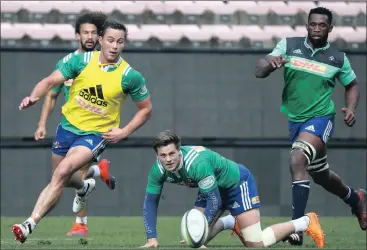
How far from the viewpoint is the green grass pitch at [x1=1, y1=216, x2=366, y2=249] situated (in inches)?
383

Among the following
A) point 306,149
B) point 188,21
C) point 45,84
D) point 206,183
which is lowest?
point 206,183

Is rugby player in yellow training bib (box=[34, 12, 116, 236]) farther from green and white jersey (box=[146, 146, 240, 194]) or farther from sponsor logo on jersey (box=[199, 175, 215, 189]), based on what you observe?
sponsor logo on jersey (box=[199, 175, 215, 189])

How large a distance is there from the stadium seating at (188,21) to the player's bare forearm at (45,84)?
7.08 metres

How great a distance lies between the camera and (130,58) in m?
14.8

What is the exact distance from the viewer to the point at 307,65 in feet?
34.9

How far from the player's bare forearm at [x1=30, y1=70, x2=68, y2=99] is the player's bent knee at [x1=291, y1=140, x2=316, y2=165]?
228cm

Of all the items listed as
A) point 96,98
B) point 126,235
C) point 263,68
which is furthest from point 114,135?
point 126,235

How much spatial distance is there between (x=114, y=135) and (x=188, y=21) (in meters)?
8.17

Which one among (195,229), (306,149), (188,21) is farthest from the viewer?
(188,21)

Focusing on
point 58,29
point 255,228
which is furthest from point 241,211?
point 58,29

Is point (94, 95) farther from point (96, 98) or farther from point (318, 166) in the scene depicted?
point (318, 166)

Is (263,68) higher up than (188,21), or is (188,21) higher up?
(188,21)

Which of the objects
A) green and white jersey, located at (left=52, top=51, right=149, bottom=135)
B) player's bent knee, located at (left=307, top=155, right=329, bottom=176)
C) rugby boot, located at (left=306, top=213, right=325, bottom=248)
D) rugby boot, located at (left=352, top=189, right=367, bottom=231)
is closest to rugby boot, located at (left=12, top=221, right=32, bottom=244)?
green and white jersey, located at (left=52, top=51, right=149, bottom=135)

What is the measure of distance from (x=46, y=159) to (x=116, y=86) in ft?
15.9
